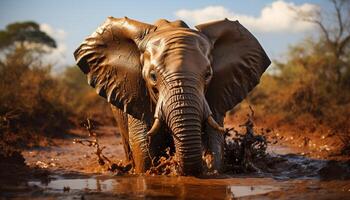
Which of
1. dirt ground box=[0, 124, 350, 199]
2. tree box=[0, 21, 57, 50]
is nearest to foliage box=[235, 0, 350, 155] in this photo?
dirt ground box=[0, 124, 350, 199]

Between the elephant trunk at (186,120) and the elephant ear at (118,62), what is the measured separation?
47.8 inches

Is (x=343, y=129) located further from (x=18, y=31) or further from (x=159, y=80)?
(x=18, y=31)

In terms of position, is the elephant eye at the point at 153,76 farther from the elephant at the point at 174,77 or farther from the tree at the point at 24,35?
the tree at the point at 24,35

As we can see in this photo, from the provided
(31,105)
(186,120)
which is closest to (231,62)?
(186,120)

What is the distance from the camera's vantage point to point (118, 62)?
8281 mm

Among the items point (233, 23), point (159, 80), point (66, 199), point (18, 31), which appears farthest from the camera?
point (18, 31)

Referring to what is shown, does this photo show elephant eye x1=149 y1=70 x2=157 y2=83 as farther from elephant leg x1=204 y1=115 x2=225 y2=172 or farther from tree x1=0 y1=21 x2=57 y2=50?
tree x1=0 y1=21 x2=57 y2=50

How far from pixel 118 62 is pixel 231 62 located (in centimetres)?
167

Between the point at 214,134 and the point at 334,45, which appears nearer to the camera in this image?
the point at 214,134

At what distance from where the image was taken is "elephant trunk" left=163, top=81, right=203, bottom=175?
22.0ft

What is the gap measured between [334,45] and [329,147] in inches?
519

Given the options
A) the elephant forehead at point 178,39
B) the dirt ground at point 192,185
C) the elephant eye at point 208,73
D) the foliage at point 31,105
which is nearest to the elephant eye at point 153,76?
the elephant forehead at point 178,39

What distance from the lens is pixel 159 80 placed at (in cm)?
716

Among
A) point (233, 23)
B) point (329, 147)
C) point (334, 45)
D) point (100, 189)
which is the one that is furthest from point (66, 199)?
point (334, 45)
